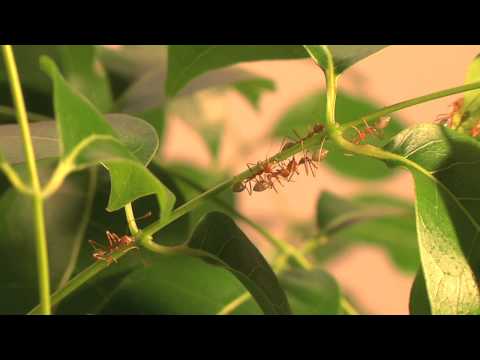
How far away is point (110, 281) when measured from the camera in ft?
1.49

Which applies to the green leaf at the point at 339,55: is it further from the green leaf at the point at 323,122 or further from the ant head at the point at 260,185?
the green leaf at the point at 323,122

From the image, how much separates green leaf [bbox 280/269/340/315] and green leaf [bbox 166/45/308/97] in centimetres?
18

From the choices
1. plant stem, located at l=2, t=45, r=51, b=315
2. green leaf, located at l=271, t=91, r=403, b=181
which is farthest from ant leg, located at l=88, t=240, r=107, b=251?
green leaf, located at l=271, t=91, r=403, b=181

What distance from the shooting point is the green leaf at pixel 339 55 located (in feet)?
1.27

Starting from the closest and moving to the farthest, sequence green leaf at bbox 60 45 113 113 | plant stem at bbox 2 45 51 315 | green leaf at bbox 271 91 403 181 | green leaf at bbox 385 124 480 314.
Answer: plant stem at bbox 2 45 51 315, green leaf at bbox 385 124 480 314, green leaf at bbox 60 45 113 113, green leaf at bbox 271 91 403 181

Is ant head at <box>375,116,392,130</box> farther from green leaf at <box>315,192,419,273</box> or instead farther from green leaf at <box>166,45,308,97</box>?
green leaf at <box>315,192,419,273</box>

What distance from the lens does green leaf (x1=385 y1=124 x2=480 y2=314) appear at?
326 mm

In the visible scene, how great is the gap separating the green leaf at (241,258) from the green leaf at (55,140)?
0.06 meters

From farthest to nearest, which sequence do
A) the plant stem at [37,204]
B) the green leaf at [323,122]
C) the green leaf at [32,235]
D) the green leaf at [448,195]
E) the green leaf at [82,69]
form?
the green leaf at [323,122] < the green leaf at [82,69] < the green leaf at [32,235] < the green leaf at [448,195] < the plant stem at [37,204]

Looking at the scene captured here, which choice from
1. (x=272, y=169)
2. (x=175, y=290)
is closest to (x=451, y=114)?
(x=272, y=169)

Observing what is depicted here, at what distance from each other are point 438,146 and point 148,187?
0.15 m

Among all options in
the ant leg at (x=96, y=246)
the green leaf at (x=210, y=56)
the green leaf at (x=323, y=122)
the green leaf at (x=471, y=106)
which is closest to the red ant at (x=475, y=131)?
the green leaf at (x=471, y=106)

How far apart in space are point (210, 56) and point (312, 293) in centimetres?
20
